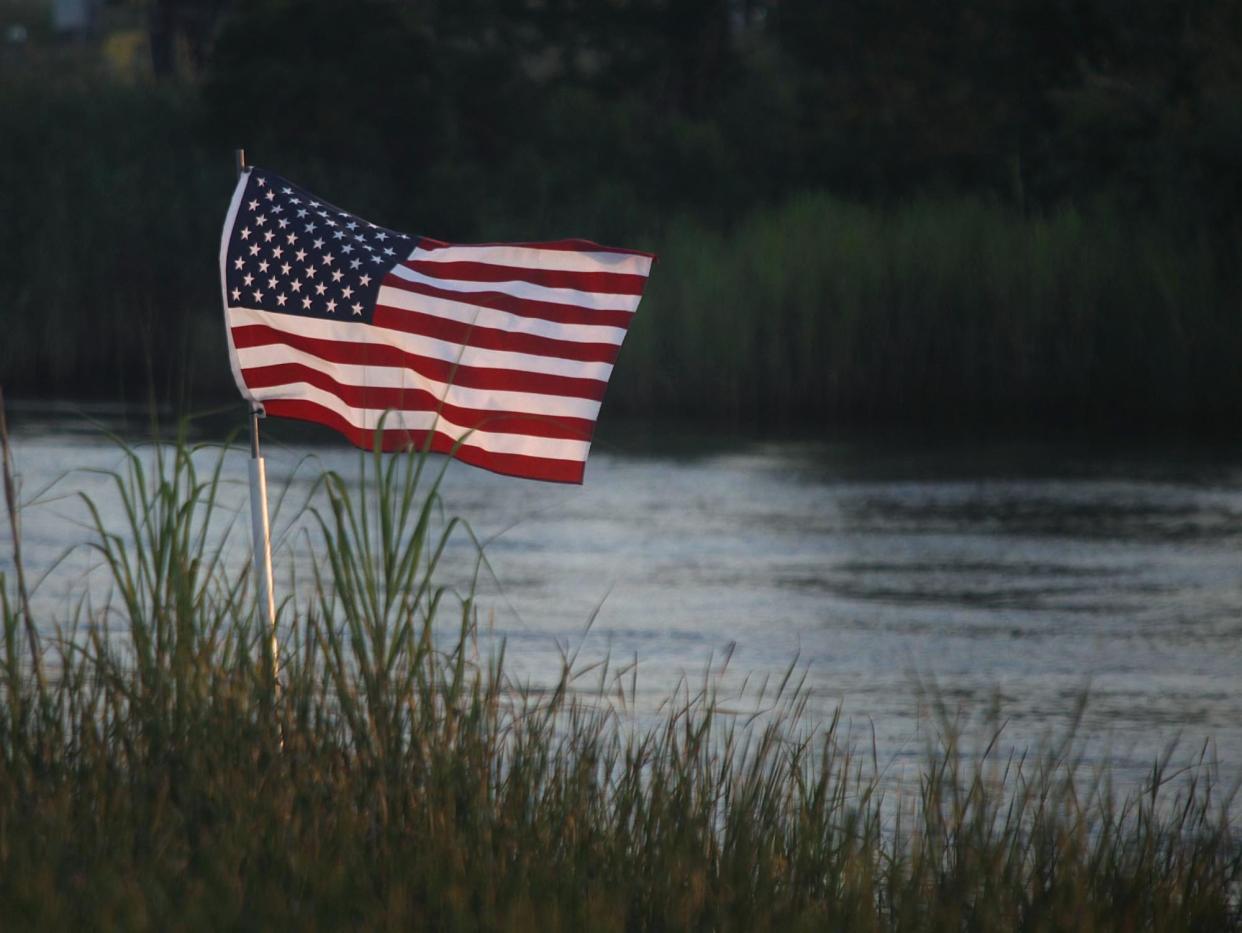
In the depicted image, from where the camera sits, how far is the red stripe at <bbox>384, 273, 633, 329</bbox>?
7199 millimetres

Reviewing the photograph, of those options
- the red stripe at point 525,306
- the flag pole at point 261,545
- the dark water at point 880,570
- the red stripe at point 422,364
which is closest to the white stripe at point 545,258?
the red stripe at point 525,306

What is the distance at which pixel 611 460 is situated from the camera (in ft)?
66.4

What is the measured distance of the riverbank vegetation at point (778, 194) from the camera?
76.6ft

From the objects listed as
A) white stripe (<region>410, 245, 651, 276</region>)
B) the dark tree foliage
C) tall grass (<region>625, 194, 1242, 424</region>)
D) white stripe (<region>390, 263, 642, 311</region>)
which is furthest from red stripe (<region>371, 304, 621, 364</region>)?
the dark tree foliage

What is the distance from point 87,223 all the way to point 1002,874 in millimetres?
24774

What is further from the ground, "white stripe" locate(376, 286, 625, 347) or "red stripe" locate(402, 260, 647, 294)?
"red stripe" locate(402, 260, 647, 294)

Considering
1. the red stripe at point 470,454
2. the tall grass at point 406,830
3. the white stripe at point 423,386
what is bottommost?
the tall grass at point 406,830

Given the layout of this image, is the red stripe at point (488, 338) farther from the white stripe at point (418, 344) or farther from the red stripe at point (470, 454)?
the red stripe at point (470, 454)

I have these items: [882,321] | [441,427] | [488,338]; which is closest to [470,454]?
[441,427]

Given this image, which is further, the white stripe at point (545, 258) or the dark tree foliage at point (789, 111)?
the dark tree foliage at point (789, 111)

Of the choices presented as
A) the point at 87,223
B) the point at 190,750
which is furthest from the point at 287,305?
the point at 87,223

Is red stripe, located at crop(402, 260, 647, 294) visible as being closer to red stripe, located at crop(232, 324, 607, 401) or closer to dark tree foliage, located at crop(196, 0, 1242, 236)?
red stripe, located at crop(232, 324, 607, 401)

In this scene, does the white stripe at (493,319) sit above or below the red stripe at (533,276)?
below

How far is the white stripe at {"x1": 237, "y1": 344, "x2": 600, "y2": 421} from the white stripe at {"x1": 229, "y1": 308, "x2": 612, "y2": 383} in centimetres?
7
